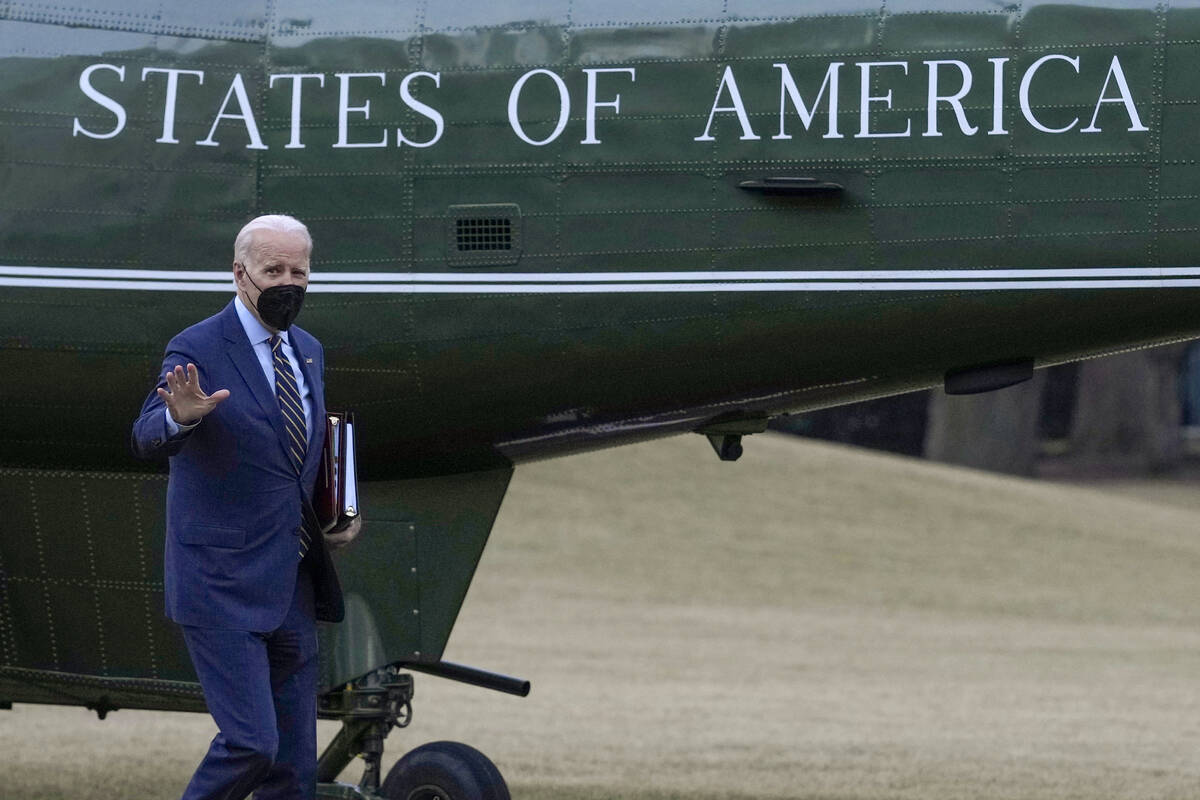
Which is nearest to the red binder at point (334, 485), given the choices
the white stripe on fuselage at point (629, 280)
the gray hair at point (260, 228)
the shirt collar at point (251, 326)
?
the shirt collar at point (251, 326)

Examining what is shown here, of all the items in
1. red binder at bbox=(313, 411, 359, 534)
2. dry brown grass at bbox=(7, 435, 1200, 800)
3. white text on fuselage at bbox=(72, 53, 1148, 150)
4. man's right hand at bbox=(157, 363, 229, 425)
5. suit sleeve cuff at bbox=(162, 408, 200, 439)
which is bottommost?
dry brown grass at bbox=(7, 435, 1200, 800)

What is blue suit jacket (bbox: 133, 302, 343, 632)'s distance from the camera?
5.15m

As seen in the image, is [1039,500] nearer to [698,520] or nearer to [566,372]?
[698,520]

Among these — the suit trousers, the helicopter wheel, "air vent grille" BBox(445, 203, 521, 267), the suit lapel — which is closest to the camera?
the suit trousers

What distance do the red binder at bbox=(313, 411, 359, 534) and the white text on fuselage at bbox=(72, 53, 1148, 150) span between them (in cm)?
153

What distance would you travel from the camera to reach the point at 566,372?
6746mm

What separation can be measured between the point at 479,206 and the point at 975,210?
168cm

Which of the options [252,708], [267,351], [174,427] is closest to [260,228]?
[267,351]

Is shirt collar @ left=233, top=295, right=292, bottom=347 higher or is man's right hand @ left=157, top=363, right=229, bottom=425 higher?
shirt collar @ left=233, top=295, right=292, bottom=347

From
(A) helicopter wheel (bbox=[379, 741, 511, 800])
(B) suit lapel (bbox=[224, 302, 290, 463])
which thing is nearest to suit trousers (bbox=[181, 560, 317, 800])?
(B) suit lapel (bbox=[224, 302, 290, 463])

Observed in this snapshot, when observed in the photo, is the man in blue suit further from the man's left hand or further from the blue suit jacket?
the man's left hand

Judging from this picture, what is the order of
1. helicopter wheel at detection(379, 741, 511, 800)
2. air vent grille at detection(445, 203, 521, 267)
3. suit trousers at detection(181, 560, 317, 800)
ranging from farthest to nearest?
helicopter wheel at detection(379, 741, 511, 800) < air vent grille at detection(445, 203, 521, 267) < suit trousers at detection(181, 560, 317, 800)

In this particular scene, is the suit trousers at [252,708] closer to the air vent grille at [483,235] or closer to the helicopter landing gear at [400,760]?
the helicopter landing gear at [400,760]

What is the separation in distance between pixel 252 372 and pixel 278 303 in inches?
7.9
